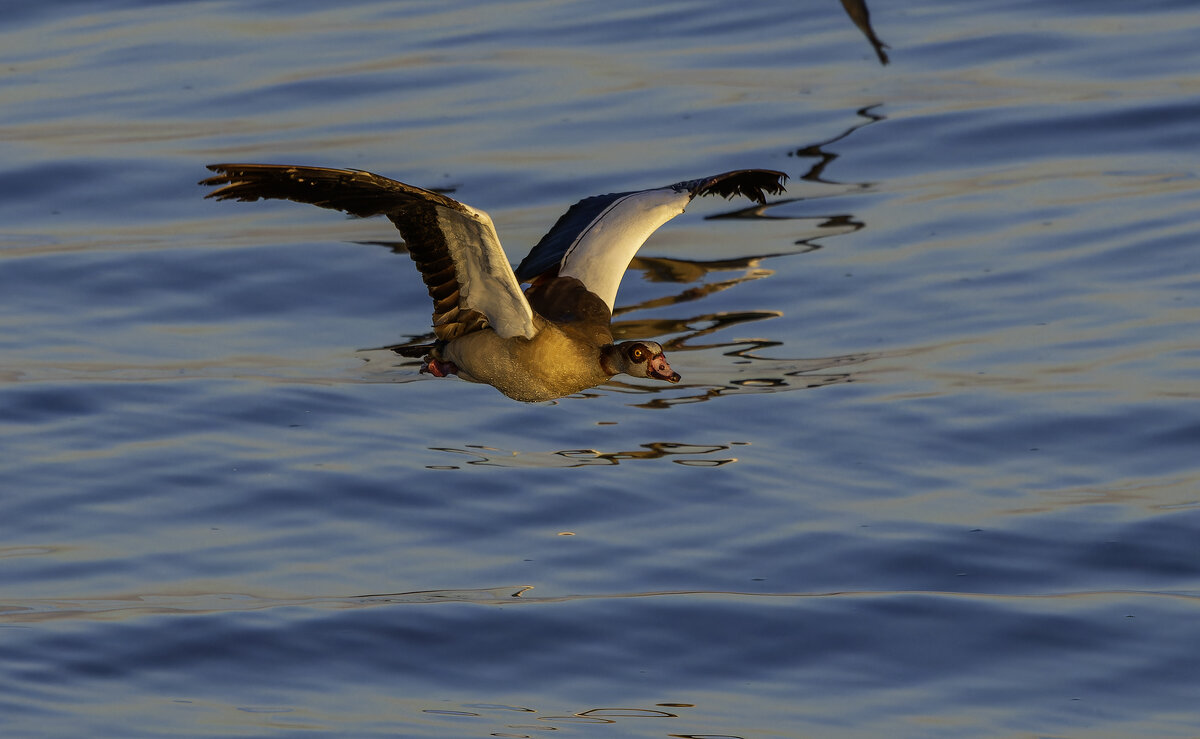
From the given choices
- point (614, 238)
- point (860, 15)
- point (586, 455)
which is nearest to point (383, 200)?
point (614, 238)

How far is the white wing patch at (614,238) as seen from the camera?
1306 centimetres

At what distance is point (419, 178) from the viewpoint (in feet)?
77.6

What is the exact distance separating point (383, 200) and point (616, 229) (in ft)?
9.89

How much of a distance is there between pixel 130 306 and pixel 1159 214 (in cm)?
1202

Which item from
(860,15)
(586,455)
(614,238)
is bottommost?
(586,455)

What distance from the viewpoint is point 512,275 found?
1137 centimetres

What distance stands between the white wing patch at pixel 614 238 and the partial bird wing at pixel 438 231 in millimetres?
1285

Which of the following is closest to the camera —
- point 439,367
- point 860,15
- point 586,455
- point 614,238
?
point 439,367

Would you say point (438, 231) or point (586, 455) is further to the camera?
point (586, 455)

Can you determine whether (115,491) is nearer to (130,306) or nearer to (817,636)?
(130,306)

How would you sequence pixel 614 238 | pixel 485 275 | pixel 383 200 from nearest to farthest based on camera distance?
1. pixel 383 200
2. pixel 485 275
3. pixel 614 238

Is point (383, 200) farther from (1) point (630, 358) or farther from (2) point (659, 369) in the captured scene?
(2) point (659, 369)

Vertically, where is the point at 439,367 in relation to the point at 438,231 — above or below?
below

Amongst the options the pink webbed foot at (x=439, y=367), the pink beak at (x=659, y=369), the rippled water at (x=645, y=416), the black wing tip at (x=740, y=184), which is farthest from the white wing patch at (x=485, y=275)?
the rippled water at (x=645, y=416)
